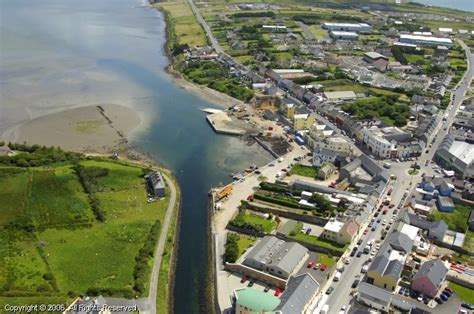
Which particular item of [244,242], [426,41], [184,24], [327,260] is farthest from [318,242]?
[184,24]

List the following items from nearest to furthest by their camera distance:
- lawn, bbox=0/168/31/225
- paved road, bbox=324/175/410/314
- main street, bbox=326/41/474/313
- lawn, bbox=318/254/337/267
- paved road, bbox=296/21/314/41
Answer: paved road, bbox=324/175/410/314
main street, bbox=326/41/474/313
lawn, bbox=318/254/337/267
lawn, bbox=0/168/31/225
paved road, bbox=296/21/314/41

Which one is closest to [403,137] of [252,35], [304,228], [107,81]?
[304,228]

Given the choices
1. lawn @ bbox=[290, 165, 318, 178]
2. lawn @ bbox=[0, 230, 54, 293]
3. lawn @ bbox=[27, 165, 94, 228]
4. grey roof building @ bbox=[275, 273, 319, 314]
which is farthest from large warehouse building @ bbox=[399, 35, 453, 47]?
lawn @ bbox=[0, 230, 54, 293]

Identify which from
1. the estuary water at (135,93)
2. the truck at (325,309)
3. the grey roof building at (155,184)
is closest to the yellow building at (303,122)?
the estuary water at (135,93)

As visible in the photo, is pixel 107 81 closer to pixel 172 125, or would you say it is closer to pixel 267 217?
pixel 172 125

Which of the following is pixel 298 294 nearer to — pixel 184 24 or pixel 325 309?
pixel 325 309

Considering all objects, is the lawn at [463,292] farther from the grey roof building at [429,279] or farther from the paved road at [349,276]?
the paved road at [349,276]

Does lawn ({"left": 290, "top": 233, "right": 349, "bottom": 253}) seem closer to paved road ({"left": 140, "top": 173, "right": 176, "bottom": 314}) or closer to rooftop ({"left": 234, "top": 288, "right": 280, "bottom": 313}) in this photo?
rooftop ({"left": 234, "top": 288, "right": 280, "bottom": 313})
